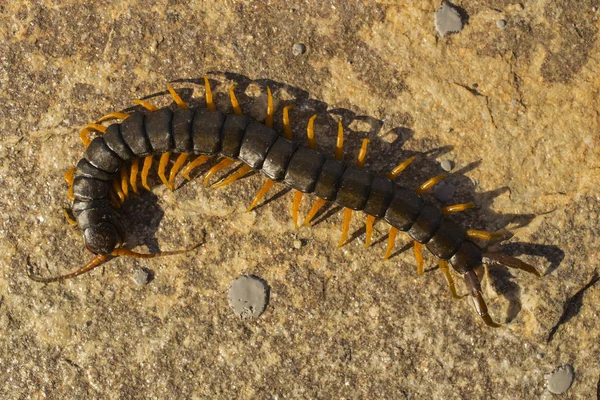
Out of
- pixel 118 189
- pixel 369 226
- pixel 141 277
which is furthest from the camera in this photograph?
pixel 141 277

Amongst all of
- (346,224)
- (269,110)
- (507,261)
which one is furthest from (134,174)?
(507,261)

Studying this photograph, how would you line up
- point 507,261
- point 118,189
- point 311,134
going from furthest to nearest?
point 118,189 → point 311,134 → point 507,261

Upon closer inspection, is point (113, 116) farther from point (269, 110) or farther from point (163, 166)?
point (269, 110)

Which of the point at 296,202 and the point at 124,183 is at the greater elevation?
the point at 296,202

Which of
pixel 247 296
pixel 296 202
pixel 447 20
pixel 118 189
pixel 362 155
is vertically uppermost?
pixel 447 20

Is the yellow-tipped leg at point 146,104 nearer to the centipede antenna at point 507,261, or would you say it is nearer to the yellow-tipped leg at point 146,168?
the yellow-tipped leg at point 146,168

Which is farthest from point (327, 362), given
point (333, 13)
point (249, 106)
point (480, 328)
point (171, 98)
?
point (333, 13)

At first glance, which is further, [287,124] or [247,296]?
[247,296]

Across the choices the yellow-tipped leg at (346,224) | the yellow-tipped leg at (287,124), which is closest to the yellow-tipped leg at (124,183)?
the yellow-tipped leg at (287,124)
